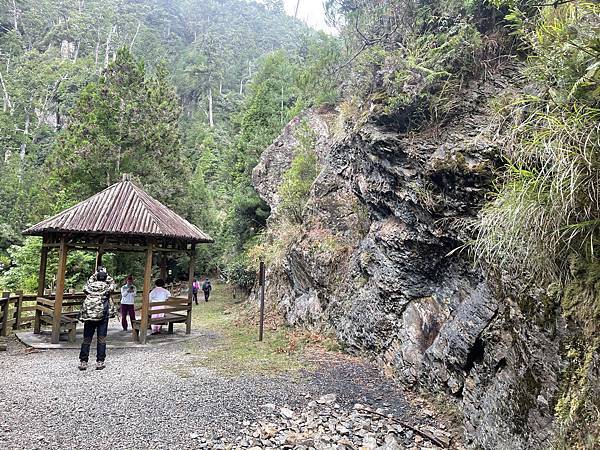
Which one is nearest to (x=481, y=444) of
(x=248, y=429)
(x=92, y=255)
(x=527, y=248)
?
(x=527, y=248)

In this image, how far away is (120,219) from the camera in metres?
9.20

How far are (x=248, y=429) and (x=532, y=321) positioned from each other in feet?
11.8

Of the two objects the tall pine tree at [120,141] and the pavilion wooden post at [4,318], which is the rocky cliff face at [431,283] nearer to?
the pavilion wooden post at [4,318]

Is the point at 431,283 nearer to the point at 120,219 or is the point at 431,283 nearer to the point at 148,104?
the point at 120,219

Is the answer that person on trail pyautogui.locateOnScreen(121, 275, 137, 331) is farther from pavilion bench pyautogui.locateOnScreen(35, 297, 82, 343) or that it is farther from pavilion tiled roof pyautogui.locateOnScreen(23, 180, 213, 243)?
pavilion tiled roof pyautogui.locateOnScreen(23, 180, 213, 243)

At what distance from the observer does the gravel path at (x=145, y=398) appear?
4.48 metres

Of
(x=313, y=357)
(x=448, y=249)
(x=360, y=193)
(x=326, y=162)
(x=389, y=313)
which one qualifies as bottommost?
(x=313, y=357)

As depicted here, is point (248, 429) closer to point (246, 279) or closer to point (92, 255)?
point (246, 279)

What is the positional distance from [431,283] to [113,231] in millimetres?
7066

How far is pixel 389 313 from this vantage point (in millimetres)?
7383

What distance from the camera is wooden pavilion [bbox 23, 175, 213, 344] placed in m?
8.82

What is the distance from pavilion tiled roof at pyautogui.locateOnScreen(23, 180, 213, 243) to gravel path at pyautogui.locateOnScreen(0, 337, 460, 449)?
2.80 meters

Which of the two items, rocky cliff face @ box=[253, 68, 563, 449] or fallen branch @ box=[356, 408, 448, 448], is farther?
fallen branch @ box=[356, 408, 448, 448]

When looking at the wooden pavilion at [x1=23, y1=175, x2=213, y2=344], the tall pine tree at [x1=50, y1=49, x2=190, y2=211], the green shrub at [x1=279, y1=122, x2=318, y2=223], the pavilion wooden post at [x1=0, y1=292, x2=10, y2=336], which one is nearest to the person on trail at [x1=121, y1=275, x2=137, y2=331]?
the wooden pavilion at [x1=23, y1=175, x2=213, y2=344]
